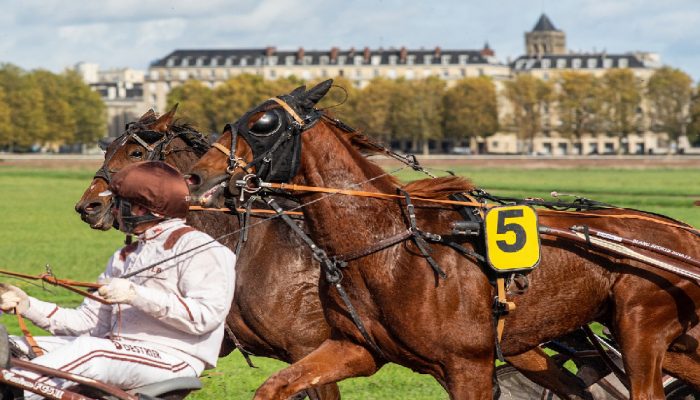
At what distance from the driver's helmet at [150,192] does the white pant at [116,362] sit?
55 centimetres

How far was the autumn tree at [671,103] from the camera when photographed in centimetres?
14262

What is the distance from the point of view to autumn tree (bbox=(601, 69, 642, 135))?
475 ft

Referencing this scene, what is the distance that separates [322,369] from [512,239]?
1346 mm

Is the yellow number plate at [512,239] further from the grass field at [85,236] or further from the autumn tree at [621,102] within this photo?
the autumn tree at [621,102]

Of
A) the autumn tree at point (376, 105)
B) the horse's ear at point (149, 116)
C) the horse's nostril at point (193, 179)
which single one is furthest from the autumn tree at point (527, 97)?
the horse's nostril at point (193, 179)

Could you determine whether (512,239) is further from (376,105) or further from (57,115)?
(376,105)

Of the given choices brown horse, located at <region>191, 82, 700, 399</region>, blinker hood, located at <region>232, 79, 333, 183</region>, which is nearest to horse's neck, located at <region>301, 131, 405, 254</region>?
brown horse, located at <region>191, 82, 700, 399</region>

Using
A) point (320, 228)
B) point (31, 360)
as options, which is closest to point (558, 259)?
point (320, 228)

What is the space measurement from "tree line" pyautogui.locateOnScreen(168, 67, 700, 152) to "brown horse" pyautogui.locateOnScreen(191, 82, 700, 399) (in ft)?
430

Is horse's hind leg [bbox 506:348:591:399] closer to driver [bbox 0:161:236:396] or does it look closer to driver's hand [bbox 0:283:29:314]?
driver [bbox 0:161:236:396]

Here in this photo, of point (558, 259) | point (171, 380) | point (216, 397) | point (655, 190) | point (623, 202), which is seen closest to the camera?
point (171, 380)

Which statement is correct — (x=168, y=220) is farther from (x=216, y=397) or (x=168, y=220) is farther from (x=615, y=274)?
(x=216, y=397)

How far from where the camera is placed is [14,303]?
17.8 ft

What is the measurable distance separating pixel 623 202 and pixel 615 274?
118 feet
